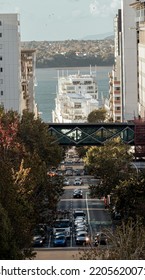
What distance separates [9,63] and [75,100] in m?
80.6

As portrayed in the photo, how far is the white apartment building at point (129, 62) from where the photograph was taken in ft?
292

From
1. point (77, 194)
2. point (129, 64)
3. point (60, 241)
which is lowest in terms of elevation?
point (60, 241)

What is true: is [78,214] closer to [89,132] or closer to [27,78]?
[89,132]

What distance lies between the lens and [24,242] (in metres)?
24.5

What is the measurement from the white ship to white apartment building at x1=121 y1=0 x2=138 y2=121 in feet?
171

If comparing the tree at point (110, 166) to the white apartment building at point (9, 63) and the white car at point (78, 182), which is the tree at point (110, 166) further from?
the white apartment building at point (9, 63)

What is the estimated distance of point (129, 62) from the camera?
90.1m

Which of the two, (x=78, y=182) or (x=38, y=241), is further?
(x=78, y=182)

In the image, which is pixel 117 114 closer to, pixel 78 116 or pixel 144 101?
pixel 144 101

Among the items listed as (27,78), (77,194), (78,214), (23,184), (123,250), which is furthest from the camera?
(27,78)

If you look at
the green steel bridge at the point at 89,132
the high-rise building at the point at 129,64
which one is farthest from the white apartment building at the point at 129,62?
the green steel bridge at the point at 89,132

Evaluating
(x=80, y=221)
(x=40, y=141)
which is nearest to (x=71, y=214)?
(x=80, y=221)

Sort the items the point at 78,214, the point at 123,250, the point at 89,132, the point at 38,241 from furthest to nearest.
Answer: the point at 89,132
the point at 78,214
the point at 38,241
the point at 123,250

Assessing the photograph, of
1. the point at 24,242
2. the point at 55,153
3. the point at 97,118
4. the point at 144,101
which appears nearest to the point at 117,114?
the point at 97,118
